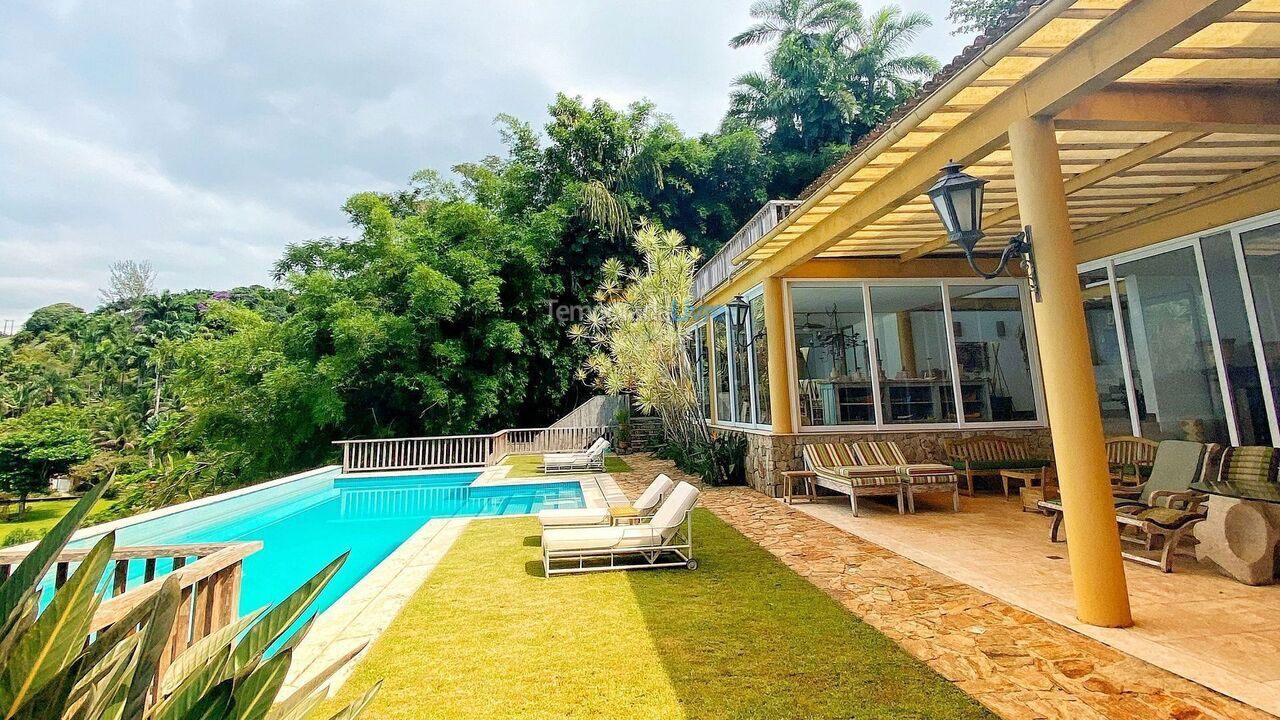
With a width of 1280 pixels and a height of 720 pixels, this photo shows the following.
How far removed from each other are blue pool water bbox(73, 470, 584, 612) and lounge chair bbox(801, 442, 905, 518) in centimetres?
395

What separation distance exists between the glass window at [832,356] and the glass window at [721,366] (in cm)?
266

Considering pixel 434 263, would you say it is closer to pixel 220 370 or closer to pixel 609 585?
pixel 220 370

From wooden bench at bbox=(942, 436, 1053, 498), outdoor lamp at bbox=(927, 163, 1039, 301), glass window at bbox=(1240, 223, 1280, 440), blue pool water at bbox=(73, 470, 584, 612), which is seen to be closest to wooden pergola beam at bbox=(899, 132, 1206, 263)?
outdoor lamp at bbox=(927, 163, 1039, 301)

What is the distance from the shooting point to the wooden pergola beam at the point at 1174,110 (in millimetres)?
3850

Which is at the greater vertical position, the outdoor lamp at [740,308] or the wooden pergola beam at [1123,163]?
the wooden pergola beam at [1123,163]

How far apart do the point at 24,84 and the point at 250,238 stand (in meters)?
27.8

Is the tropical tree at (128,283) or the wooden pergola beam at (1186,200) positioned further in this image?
the tropical tree at (128,283)

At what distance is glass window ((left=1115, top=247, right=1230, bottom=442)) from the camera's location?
659 cm

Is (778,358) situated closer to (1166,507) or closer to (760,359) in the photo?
(760,359)

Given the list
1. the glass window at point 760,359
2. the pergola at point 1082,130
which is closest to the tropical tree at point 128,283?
the glass window at point 760,359

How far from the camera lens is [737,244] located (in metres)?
10.5

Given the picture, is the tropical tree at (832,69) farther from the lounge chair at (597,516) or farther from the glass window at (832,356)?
the lounge chair at (597,516)

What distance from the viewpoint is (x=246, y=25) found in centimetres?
938

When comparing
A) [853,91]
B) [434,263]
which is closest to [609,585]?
[434,263]
